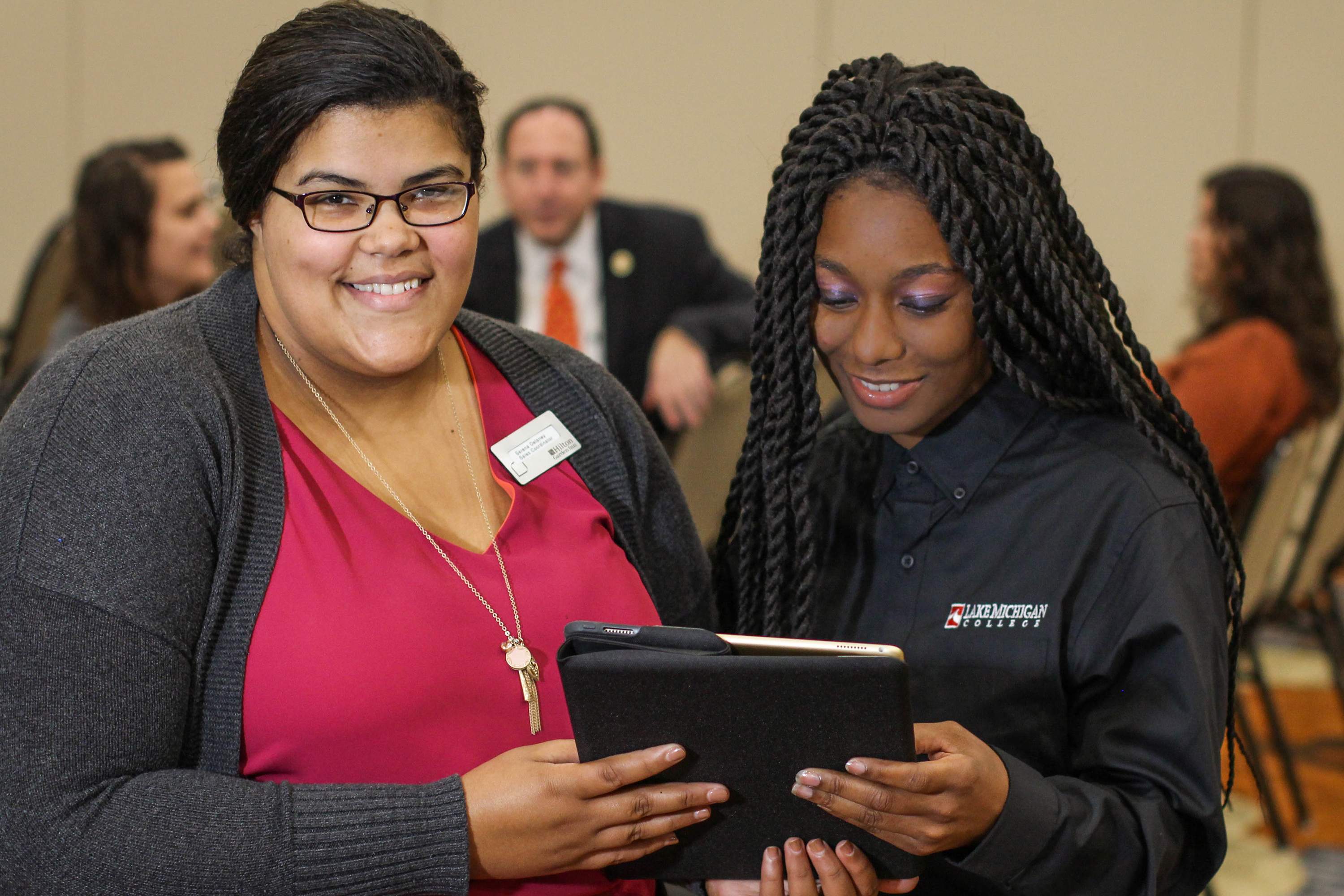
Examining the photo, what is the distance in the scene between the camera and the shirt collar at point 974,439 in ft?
5.01

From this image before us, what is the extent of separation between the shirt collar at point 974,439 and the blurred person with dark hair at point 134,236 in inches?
105

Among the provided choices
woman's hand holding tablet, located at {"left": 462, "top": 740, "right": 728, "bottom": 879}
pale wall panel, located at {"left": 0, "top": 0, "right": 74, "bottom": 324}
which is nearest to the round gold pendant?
woman's hand holding tablet, located at {"left": 462, "top": 740, "right": 728, "bottom": 879}

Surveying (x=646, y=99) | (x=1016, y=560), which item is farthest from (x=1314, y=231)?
(x=1016, y=560)

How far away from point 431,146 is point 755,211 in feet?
14.5

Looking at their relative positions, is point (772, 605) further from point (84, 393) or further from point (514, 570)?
point (84, 393)

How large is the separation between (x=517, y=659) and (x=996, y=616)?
0.54 meters

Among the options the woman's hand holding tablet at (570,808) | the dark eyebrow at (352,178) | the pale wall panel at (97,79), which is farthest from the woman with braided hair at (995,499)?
the pale wall panel at (97,79)

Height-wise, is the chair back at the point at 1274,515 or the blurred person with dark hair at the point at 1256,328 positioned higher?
the blurred person with dark hair at the point at 1256,328

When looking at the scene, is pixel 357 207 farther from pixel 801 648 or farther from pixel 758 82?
pixel 758 82

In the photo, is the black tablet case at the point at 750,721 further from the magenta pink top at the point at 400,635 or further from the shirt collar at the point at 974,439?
the shirt collar at the point at 974,439

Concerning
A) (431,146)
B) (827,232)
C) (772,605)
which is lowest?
(772,605)

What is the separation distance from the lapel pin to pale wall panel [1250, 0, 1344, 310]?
9.95ft

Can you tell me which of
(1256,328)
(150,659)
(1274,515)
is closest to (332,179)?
(150,659)

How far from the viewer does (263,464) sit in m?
1.35
